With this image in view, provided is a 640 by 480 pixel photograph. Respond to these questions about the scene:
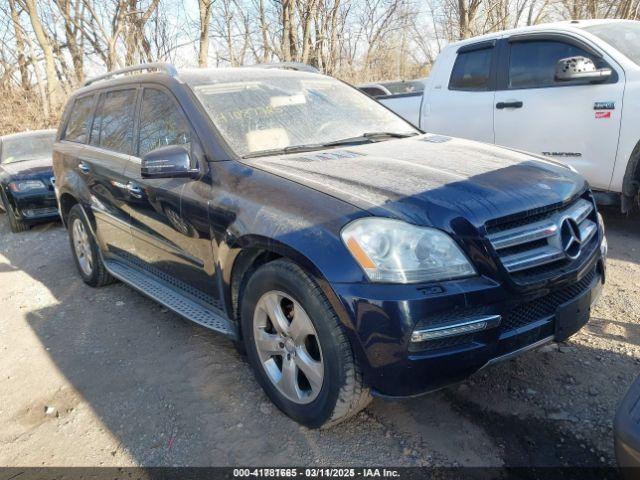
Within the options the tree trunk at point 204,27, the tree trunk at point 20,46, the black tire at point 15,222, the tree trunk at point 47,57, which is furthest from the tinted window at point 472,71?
the tree trunk at point 20,46

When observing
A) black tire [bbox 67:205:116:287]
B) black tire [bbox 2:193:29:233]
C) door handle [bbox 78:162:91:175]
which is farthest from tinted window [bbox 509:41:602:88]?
black tire [bbox 2:193:29:233]

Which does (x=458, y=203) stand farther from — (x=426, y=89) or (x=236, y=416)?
(x=426, y=89)

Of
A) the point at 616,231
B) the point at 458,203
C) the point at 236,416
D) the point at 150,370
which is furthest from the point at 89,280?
the point at 616,231

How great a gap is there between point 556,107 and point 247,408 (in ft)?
13.0

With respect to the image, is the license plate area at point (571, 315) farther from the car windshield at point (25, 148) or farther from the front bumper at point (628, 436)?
the car windshield at point (25, 148)

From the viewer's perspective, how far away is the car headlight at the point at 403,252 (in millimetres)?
2152

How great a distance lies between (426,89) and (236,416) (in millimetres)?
4808

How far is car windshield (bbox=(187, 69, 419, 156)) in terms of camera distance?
10.5ft

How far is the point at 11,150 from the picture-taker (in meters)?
9.06

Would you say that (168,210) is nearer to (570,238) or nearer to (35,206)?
(570,238)

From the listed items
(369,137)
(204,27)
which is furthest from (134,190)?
(204,27)

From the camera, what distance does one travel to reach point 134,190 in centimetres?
366

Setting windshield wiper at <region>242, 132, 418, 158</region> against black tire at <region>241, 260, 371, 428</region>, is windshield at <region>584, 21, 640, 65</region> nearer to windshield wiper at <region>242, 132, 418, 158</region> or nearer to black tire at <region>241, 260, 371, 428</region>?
windshield wiper at <region>242, 132, 418, 158</region>

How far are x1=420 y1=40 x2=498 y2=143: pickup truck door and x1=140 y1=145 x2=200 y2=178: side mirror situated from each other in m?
3.68
